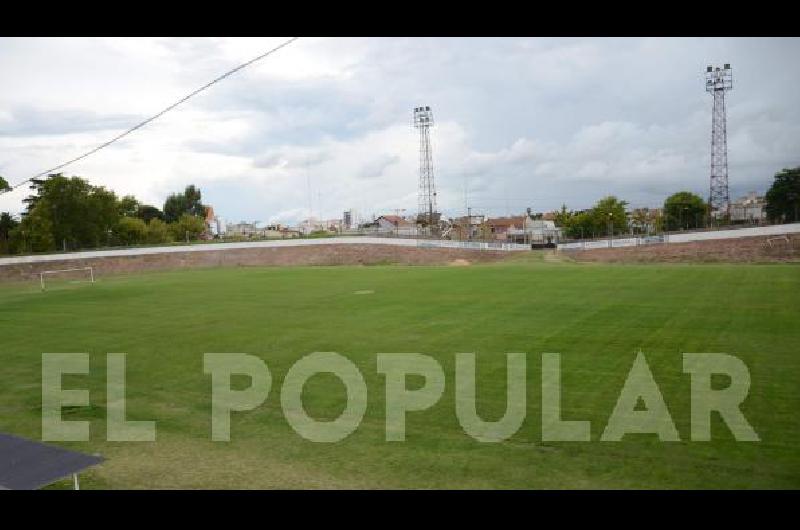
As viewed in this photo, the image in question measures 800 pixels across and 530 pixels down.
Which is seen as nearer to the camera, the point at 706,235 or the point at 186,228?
the point at 706,235

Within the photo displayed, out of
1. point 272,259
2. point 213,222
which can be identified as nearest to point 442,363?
point 272,259

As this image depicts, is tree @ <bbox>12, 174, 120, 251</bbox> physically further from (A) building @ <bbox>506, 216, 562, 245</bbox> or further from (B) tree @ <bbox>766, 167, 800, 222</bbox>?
(B) tree @ <bbox>766, 167, 800, 222</bbox>

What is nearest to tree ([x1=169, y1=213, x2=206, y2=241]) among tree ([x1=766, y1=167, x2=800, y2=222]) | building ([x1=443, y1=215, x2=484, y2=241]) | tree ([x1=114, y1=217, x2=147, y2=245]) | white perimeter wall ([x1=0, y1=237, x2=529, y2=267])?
tree ([x1=114, y1=217, x2=147, y2=245])

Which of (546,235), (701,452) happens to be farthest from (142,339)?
(546,235)

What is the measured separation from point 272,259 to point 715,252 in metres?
36.9

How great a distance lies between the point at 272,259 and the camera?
57.0 meters

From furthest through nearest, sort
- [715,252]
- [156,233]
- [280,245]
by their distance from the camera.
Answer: [156,233], [280,245], [715,252]

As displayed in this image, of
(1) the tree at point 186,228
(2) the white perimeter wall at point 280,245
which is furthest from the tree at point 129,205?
(2) the white perimeter wall at point 280,245

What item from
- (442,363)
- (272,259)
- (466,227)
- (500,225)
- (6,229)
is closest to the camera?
(442,363)

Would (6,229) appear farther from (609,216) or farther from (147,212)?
(609,216)

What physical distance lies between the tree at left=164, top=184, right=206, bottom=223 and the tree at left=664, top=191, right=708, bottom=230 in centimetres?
7998

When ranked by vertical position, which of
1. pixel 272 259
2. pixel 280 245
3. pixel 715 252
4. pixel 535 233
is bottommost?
pixel 272 259

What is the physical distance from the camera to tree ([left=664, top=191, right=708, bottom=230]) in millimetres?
83875
